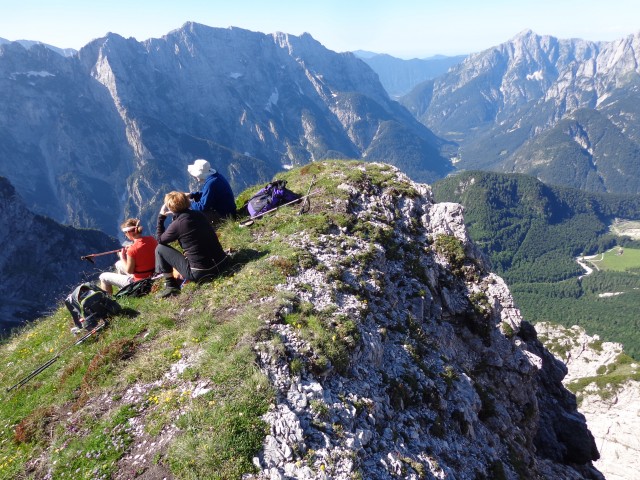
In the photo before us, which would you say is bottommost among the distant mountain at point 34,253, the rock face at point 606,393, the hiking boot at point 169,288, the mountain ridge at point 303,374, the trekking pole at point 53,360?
the rock face at point 606,393

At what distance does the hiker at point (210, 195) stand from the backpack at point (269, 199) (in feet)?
4.41

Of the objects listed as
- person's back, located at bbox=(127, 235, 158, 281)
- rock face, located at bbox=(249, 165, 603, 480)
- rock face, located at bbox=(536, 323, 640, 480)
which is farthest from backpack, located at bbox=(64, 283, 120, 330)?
rock face, located at bbox=(536, 323, 640, 480)

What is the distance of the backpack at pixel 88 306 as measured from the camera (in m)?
13.5

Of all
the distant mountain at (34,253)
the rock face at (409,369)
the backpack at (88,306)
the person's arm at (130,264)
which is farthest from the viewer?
the distant mountain at (34,253)

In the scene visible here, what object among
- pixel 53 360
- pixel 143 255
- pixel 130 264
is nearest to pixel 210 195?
pixel 143 255

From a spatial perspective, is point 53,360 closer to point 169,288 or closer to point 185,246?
point 169,288

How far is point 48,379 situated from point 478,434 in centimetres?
1551

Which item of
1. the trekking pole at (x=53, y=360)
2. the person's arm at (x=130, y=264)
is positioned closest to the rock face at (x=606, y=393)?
the person's arm at (x=130, y=264)

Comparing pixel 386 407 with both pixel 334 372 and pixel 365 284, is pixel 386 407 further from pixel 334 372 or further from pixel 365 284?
pixel 365 284

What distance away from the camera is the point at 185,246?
14.5 meters

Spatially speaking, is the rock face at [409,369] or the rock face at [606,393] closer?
the rock face at [409,369]

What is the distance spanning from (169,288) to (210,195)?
21.2 feet

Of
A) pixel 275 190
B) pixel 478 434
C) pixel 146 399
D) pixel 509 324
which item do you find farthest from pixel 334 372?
pixel 509 324

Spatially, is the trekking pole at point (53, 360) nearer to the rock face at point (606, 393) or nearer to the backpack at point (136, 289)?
the backpack at point (136, 289)
